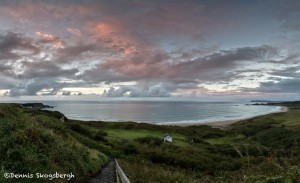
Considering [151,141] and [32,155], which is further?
[151,141]

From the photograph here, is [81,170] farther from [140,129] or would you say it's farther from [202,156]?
[140,129]

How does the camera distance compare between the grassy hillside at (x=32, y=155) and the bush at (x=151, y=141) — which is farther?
the bush at (x=151, y=141)

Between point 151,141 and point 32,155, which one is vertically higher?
point 32,155

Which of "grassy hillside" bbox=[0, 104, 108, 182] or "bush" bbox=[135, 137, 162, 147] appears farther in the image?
"bush" bbox=[135, 137, 162, 147]

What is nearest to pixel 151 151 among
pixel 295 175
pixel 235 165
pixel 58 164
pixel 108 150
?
pixel 108 150

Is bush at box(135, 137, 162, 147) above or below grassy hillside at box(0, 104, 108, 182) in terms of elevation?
below

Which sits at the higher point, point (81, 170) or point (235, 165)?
point (81, 170)

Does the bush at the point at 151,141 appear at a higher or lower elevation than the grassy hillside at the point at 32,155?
lower

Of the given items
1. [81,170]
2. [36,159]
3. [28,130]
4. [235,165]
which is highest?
[28,130]

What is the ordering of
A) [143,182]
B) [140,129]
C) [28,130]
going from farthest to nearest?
[140,129] → [28,130] → [143,182]

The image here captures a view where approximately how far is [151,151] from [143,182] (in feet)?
92.2

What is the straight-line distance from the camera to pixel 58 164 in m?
13.3

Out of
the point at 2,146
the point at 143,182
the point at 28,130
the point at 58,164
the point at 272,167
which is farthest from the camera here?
the point at 28,130

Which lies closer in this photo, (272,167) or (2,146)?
(272,167)
